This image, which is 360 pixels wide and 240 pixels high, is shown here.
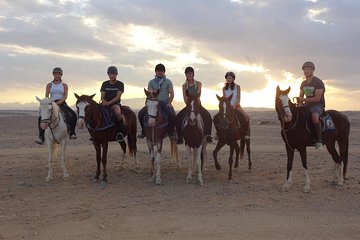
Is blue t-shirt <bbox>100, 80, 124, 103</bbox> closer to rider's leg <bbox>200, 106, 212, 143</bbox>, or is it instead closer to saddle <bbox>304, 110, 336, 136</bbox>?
rider's leg <bbox>200, 106, 212, 143</bbox>

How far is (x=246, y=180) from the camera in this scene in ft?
35.0

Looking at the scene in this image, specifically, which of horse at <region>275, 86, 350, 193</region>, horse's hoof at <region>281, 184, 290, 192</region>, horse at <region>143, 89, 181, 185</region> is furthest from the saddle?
horse at <region>143, 89, 181, 185</region>

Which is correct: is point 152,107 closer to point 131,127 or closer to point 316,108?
point 131,127

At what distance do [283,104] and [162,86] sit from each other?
335cm

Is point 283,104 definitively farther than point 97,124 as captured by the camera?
No

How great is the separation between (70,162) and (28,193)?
402 cm

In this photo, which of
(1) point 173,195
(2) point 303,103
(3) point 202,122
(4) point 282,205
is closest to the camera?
(4) point 282,205

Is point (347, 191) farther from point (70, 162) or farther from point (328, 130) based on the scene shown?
point (70, 162)

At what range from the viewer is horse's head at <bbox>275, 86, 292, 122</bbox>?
896 centimetres

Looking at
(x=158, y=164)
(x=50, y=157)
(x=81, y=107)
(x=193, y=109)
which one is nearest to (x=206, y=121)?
(x=193, y=109)

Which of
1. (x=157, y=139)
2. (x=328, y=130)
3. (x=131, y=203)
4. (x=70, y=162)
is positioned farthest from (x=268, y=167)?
(x=70, y=162)

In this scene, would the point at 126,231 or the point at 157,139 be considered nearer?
the point at 126,231

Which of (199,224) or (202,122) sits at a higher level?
(202,122)

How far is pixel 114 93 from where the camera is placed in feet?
35.8
